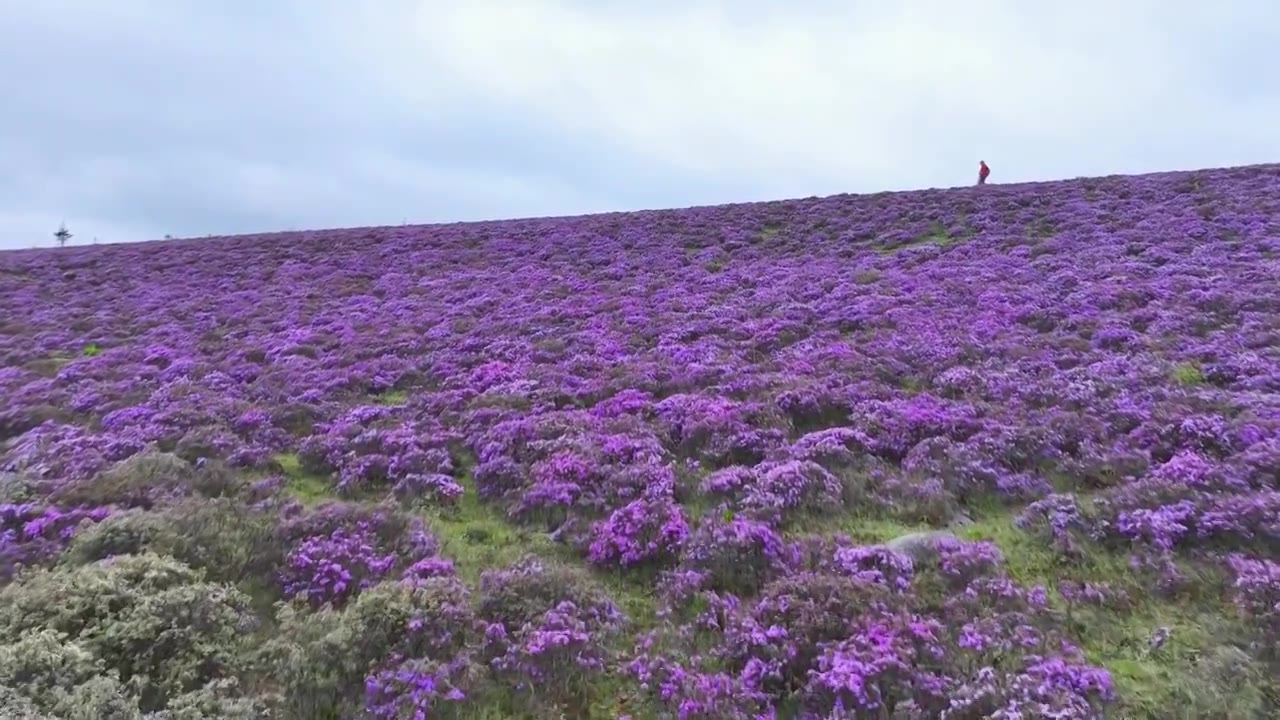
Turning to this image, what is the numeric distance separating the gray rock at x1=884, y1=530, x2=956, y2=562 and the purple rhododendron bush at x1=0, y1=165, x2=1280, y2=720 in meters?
0.06

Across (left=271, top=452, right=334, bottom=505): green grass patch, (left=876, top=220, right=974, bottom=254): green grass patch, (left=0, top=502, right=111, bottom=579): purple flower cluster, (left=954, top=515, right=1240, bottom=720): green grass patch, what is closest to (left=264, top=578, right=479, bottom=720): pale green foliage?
(left=271, top=452, right=334, bottom=505): green grass patch

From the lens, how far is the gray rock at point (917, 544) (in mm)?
8661

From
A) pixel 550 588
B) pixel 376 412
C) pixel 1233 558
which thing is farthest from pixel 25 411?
pixel 1233 558

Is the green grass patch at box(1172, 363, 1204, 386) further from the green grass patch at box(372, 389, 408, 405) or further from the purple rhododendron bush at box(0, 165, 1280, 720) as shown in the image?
the green grass patch at box(372, 389, 408, 405)

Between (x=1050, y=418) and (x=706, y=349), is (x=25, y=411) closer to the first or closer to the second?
(x=706, y=349)

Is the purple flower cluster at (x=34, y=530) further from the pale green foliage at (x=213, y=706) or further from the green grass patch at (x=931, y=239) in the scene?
the green grass patch at (x=931, y=239)

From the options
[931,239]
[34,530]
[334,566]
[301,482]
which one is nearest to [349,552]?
[334,566]

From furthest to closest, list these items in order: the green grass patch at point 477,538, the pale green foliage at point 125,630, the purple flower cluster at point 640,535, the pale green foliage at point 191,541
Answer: the green grass patch at point 477,538 → the purple flower cluster at point 640,535 → the pale green foliage at point 191,541 → the pale green foliage at point 125,630

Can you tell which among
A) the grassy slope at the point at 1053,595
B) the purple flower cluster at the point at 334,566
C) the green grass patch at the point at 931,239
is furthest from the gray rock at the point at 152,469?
the green grass patch at the point at 931,239

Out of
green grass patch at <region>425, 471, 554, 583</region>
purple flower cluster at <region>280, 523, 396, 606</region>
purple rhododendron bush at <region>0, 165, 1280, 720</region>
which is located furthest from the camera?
green grass patch at <region>425, 471, 554, 583</region>

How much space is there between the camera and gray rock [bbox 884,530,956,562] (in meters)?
8.66

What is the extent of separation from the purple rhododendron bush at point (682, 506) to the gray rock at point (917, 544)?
6cm

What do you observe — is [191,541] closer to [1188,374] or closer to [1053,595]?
[1053,595]

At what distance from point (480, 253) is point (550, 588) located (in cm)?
2807
